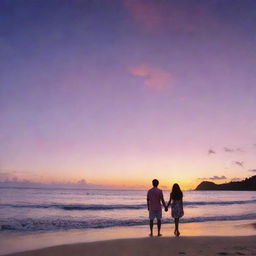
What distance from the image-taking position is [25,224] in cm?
1634

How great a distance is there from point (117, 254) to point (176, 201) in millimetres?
4448

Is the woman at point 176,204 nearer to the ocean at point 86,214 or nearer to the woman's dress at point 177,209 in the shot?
the woman's dress at point 177,209

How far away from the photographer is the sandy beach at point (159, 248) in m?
8.52

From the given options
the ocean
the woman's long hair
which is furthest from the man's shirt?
the ocean

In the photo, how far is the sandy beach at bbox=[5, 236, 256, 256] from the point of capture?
8516 mm

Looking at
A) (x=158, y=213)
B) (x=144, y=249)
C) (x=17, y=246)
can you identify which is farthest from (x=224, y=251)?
(x=17, y=246)

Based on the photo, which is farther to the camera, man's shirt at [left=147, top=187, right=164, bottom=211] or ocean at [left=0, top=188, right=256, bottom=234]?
ocean at [left=0, top=188, right=256, bottom=234]

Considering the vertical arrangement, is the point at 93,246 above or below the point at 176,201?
below

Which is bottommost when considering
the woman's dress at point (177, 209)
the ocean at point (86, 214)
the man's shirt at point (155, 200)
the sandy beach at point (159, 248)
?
the ocean at point (86, 214)

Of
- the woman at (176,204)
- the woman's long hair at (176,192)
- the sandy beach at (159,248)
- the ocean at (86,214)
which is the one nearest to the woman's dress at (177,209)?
the woman at (176,204)

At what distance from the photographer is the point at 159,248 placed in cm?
914

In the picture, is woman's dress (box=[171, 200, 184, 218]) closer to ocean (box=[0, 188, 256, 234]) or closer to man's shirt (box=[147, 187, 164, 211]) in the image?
man's shirt (box=[147, 187, 164, 211])

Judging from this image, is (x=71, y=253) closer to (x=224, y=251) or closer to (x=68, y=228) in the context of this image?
(x=224, y=251)

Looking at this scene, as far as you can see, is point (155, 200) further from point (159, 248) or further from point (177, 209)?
point (159, 248)
